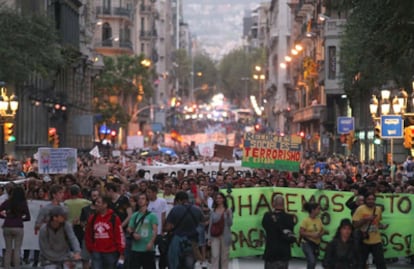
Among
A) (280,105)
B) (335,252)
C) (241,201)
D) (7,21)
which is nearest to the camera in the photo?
(335,252)

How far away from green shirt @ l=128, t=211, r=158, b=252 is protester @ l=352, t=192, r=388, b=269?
3081mm

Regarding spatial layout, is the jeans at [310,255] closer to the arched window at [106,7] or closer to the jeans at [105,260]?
the jeans at [105,260]

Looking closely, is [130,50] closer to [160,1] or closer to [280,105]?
[280,105]

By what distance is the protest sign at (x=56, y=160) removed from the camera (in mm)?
30031

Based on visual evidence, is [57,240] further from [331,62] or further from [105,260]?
[331,62]

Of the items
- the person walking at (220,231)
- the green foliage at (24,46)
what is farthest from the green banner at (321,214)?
the green foliage at (24,46)

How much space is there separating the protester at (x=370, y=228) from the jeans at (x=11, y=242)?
203 inches

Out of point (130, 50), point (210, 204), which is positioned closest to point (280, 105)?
point (130, 50)

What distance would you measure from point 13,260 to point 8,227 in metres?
0.83

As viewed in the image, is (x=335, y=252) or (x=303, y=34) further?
(x=303, y=34)

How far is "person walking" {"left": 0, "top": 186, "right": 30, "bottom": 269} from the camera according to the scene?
21.3 meters

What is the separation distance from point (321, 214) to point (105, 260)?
6653 mm

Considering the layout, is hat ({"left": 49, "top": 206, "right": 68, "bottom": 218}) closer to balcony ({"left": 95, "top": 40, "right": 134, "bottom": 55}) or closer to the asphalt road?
the asphalt road

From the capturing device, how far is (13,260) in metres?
22.2
